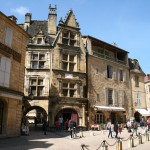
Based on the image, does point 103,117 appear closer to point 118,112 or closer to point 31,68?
point 118,112

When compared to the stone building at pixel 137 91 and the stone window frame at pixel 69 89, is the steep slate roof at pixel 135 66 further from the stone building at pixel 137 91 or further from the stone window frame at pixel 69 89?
the stone window frame at pixel 69 89

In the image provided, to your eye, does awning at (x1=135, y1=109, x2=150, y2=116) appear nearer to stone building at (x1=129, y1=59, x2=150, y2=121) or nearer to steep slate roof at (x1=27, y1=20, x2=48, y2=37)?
stone building at (x1=129, y1=59, x2=150, y2=121)

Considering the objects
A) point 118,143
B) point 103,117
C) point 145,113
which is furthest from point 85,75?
point 118,143

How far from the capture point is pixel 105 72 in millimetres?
26516

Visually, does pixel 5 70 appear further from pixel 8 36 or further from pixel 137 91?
pixel 137 91

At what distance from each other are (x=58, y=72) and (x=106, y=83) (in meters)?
6.82

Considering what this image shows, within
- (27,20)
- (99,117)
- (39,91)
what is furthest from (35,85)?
(27,20)

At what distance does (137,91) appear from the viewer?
3000 centimetres

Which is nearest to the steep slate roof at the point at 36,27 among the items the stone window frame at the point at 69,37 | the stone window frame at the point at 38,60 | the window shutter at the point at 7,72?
the stone window frame at the point at 69,37

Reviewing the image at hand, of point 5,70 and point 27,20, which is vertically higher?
point 27,20

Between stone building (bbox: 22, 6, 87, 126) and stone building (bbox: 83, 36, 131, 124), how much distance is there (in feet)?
4.14

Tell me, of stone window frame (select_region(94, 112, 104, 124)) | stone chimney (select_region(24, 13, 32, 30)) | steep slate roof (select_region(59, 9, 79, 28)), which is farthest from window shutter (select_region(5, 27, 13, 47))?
stone window frame (select_region(94, 112, 104, 124))

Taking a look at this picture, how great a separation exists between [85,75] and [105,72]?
12.3 ft

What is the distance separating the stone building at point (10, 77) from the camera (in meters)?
14.3
